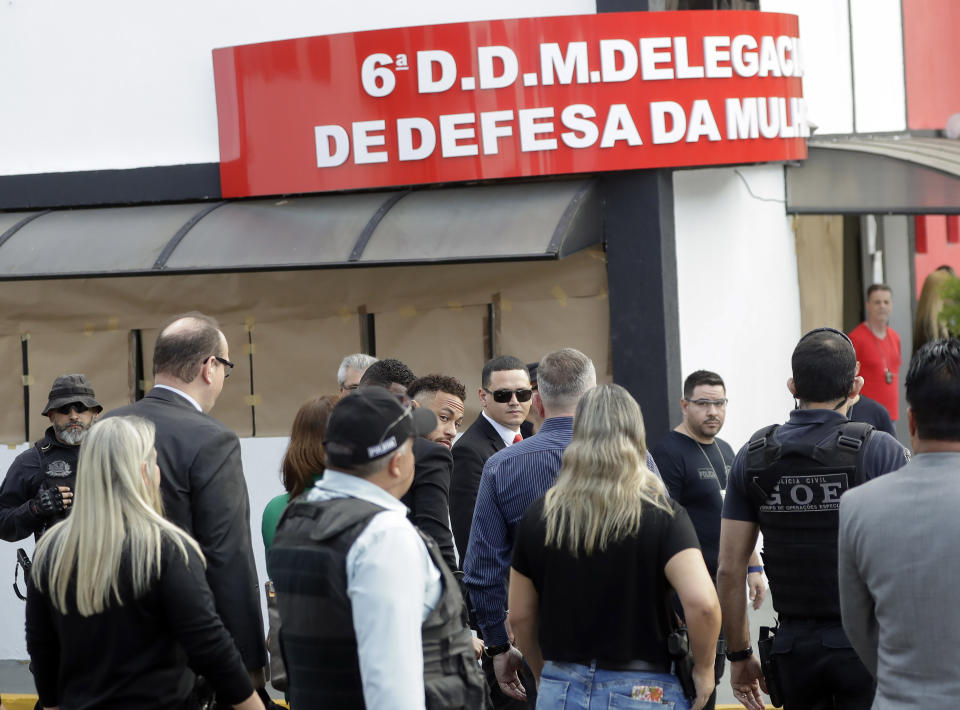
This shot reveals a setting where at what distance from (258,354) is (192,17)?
248 centimetres

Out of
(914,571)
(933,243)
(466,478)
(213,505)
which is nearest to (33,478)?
(466,478)

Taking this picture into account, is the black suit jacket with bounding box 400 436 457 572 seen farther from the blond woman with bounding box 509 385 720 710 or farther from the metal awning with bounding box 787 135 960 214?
the metal awning with bounding box 787 135 960 214

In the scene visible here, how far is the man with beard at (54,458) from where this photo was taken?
7238 mm

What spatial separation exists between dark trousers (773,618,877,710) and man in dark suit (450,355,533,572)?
1.74m

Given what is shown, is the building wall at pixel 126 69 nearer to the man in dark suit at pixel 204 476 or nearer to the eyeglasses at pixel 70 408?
the eyeglasses at pixel 70 408

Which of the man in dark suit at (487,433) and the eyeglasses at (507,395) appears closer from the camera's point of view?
the man in dark suit at (487,433)

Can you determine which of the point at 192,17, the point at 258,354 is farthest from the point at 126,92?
the point at 258,354

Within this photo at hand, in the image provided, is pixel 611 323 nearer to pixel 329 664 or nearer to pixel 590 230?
pixel 590 230

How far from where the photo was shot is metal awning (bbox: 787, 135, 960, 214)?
9031 millimetres

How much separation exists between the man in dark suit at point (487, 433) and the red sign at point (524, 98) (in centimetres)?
230

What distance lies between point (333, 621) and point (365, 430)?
19.2 inches

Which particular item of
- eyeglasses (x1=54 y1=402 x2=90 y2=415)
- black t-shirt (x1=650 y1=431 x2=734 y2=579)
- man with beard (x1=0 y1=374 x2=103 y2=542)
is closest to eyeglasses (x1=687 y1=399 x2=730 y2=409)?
black t-shirt (x1=650 y1=431 x2=734 y2=579)

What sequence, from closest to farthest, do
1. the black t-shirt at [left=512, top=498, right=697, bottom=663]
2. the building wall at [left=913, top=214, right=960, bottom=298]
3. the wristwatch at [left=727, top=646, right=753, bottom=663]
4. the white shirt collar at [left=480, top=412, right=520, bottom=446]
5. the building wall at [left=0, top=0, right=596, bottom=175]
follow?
1. the black t-shirt at [left=512, top=498, right=697, bottom=663]
2. the wristwatch at [left=727, top=646, right=753, bottom=663]
3. the white shirt collar at [left=480, top=412, right=520, bottom=446]
4. the building wall at [left=0, top=0, right=596, bottom=175]
5. the building wall at [left=913, top=214, right=960, bottom=298]

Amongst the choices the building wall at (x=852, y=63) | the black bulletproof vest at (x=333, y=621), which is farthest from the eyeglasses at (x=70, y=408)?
the building wall at (x=852, y=63)
